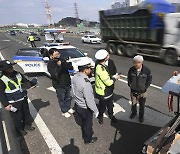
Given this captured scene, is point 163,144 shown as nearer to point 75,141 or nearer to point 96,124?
point 75,141

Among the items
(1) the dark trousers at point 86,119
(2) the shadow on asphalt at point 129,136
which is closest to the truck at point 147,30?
(2) the shadow on asphalt at point 129,136

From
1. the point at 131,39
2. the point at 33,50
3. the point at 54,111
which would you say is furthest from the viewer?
the point at 131,39

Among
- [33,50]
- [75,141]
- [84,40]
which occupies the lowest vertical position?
[84,40]

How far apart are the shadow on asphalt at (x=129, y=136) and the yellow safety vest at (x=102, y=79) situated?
41.4 inches

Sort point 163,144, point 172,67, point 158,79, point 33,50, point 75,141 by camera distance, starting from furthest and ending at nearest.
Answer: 1. point 172,67
2. point 33,50
3. point 158,79
4. point 75,141
5. point 163,144

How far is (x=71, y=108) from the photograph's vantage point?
6645mm

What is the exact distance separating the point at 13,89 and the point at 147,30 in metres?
10.9

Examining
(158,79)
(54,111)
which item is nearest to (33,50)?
(54,111)

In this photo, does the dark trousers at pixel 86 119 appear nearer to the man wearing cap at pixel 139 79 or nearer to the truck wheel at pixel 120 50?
Result: the man wearing cap at pixel 139 79

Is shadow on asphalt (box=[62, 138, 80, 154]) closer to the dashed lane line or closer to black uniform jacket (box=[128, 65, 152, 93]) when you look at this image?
the dashed lane line

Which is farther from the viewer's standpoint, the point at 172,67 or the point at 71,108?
the point at 172,67

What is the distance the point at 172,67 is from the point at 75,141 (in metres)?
8.83

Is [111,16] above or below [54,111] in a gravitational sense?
above

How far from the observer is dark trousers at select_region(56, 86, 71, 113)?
5.94 m
